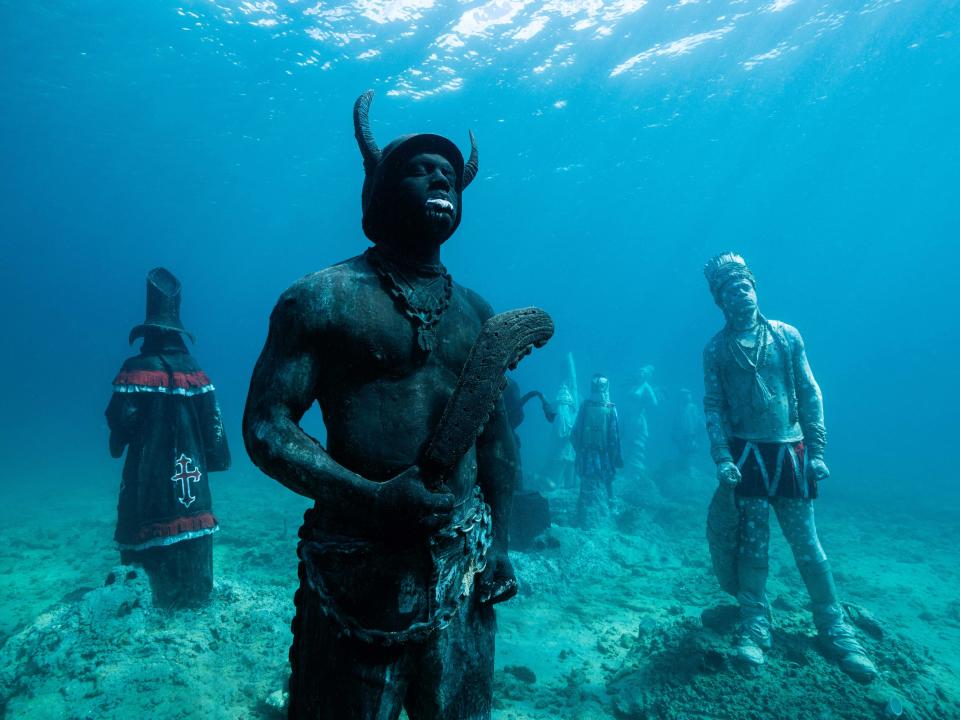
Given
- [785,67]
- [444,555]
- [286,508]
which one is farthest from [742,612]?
[785,67]

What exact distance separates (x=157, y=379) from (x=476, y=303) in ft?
15.4

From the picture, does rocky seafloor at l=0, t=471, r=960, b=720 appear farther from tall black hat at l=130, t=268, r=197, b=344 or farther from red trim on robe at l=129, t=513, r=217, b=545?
tall black hat at l=130, t=268, r=197, b=344

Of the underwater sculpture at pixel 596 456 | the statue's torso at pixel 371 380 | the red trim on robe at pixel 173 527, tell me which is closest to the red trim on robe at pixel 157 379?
the red trim on robe at pixel 173 527

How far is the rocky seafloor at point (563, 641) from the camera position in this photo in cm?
389

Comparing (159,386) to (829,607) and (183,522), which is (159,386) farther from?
(829,607)

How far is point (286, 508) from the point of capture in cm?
1412

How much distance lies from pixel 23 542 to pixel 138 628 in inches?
316

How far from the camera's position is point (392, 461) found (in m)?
1.46

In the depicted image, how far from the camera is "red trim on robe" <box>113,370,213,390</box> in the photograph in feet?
16.1

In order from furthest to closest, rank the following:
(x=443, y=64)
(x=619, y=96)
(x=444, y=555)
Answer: (x=619, y=96)
(x=443, y=64)
(x=444, y=555)

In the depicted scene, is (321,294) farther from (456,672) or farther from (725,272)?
(725,272)

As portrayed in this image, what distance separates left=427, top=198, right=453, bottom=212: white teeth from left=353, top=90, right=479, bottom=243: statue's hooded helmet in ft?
0.36

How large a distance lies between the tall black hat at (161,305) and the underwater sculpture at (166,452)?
0.03ft

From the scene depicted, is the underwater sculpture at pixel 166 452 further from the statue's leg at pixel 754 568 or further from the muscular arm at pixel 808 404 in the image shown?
the muscular arm at pixel 808 404
